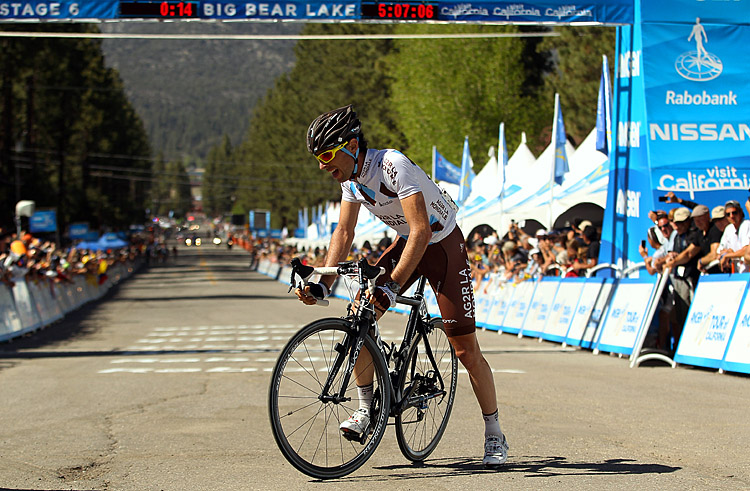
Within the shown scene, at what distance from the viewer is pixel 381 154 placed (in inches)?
223

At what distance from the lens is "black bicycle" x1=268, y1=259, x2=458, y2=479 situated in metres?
5.34

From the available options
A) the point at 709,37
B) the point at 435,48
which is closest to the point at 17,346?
the point at 709,37

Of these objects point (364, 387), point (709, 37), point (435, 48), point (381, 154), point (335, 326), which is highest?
point (435, 48)

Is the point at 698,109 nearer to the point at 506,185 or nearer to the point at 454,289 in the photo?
the point at 454,289

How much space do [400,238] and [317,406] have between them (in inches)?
43.4

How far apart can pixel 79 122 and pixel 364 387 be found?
248 ft

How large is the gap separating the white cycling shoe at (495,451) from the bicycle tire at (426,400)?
0.42 m

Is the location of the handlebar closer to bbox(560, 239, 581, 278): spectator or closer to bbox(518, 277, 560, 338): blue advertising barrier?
bbox(518, 277, 560, 338): blue advertising barrier

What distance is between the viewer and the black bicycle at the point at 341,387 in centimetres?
534

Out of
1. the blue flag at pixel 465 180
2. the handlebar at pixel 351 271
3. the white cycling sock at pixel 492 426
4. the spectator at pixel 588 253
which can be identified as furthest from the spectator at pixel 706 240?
the blue flag at pixel 465 180

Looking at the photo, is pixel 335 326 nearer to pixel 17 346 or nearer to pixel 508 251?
pixel 17 346

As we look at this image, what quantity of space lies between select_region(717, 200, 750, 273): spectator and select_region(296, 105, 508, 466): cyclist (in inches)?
277

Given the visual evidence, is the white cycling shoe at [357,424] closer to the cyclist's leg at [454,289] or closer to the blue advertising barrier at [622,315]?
the cyclist's leg at [454,289]

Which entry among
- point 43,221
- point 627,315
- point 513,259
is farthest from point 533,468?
point 43,221
